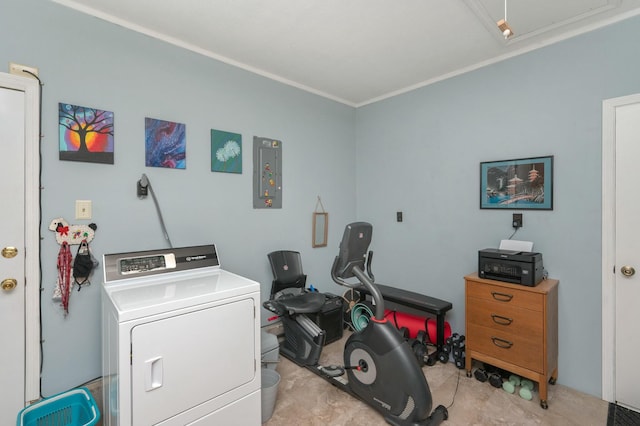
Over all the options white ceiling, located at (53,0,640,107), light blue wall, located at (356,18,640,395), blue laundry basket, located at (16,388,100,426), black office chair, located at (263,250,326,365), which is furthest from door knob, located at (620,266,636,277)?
blue laundry basket, located at (16,388,100,426)

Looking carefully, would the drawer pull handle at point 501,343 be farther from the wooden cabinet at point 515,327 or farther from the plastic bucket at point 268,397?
the plastic bucket at point 268,397

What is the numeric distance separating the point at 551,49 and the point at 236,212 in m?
2.86

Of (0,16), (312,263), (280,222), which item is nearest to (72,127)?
(0,16)

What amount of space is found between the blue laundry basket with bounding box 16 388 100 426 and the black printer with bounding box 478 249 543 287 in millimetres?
2696

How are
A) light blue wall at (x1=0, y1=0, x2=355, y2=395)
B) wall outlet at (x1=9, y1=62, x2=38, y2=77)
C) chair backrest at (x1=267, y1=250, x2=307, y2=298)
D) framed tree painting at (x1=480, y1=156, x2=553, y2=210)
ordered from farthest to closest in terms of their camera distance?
chair backrest at (x1=267, y1=250, x2=307, y2=298) < framed tree painting at (x1=480, y1=156, x2=553, y2=210) < light blue wall at (x1=0, y1=0, x2=355, y2=395) < wall outlet at (x1=9, y1=62, x2=38, y2=77)

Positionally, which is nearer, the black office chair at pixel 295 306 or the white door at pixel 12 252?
the white door at pixel 12 252

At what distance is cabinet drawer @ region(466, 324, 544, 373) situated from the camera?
6.97ft

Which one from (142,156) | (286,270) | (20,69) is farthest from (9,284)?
(286,270)

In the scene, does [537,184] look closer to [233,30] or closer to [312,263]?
[312,263]

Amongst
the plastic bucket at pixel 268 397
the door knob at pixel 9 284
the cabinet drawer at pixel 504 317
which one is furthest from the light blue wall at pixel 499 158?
the door knob at pixel 9 284

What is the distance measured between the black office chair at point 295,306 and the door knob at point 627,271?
2124 millimetres

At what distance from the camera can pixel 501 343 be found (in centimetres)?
229

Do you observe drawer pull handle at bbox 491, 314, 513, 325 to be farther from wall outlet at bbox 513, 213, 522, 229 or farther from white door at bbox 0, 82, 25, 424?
white door at bbox 0, 82, 25, 424

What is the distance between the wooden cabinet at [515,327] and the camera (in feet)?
6.92
